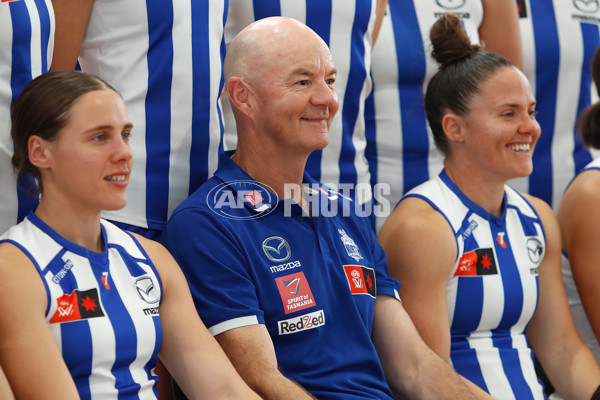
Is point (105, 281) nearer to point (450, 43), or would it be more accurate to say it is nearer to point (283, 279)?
point (283, 279)

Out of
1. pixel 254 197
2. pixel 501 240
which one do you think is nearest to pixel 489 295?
pixel 501 240

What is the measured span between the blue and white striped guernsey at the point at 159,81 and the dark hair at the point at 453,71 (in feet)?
2.83

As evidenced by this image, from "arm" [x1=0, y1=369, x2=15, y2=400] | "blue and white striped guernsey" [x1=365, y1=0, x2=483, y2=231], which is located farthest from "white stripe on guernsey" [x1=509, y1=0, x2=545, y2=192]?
"arm" [x1=0, y1=369, x2=15, y2=400]

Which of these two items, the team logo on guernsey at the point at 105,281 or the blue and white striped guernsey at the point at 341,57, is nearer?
the team logo on guernsey at the point at 105,281

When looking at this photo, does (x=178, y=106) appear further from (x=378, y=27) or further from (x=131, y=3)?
(x=378, y=27)

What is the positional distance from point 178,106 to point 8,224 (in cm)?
64

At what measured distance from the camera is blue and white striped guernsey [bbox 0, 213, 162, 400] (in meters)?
2.25

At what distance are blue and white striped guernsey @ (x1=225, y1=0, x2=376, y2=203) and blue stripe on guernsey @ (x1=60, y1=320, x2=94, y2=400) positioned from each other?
1.19 m

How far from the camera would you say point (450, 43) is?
336 centimetres

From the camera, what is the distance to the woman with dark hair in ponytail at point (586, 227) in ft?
11.4

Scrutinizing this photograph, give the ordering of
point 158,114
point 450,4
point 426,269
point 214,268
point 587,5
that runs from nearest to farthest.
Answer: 1. point 214,268
2. point 158,114
3. point 426,269
4. point 450,4
5. point 587,5

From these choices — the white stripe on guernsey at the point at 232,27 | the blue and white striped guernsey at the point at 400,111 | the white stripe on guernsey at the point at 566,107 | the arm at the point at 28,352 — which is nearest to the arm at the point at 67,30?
the white stripe on guernsey at the point at 232,27

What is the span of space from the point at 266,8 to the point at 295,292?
1058mm

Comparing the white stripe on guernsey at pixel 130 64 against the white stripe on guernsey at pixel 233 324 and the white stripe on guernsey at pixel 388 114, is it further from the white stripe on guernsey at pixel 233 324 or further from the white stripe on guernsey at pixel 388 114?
the white stripe on guernsey at pixel 388 114
